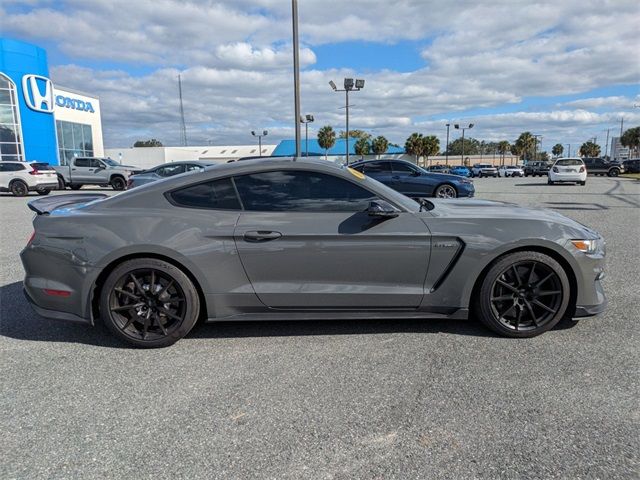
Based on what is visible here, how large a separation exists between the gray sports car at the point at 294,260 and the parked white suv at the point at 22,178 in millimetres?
19040

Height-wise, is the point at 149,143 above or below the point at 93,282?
above

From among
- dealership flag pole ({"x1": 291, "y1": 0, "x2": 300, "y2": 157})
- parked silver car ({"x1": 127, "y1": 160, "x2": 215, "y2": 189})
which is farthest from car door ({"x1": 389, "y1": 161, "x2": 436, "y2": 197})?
parked silver car ({"x1": 127, "y1": 160, "x2": 215, "y2": 189})

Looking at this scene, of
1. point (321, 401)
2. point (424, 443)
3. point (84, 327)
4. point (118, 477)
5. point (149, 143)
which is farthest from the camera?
point (149, 143)

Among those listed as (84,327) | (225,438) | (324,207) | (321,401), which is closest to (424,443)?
(321,401)

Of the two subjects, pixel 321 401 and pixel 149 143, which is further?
pixel 149 143

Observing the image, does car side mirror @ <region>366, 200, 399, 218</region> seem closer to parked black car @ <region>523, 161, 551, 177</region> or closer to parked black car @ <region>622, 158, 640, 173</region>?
parked black car @ <region>523, 161, 551, 177</region>

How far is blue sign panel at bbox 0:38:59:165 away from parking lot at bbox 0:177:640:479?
32.7 metres

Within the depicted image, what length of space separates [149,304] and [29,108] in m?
34.0

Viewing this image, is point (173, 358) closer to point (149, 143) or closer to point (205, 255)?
point (205, 255)

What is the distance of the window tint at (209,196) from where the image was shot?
3604mm

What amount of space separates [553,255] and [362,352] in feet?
5.46

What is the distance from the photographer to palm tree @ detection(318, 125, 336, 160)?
7494 centimetres

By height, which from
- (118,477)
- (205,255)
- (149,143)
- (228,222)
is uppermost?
(149,143)

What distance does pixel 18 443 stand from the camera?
2414mm
